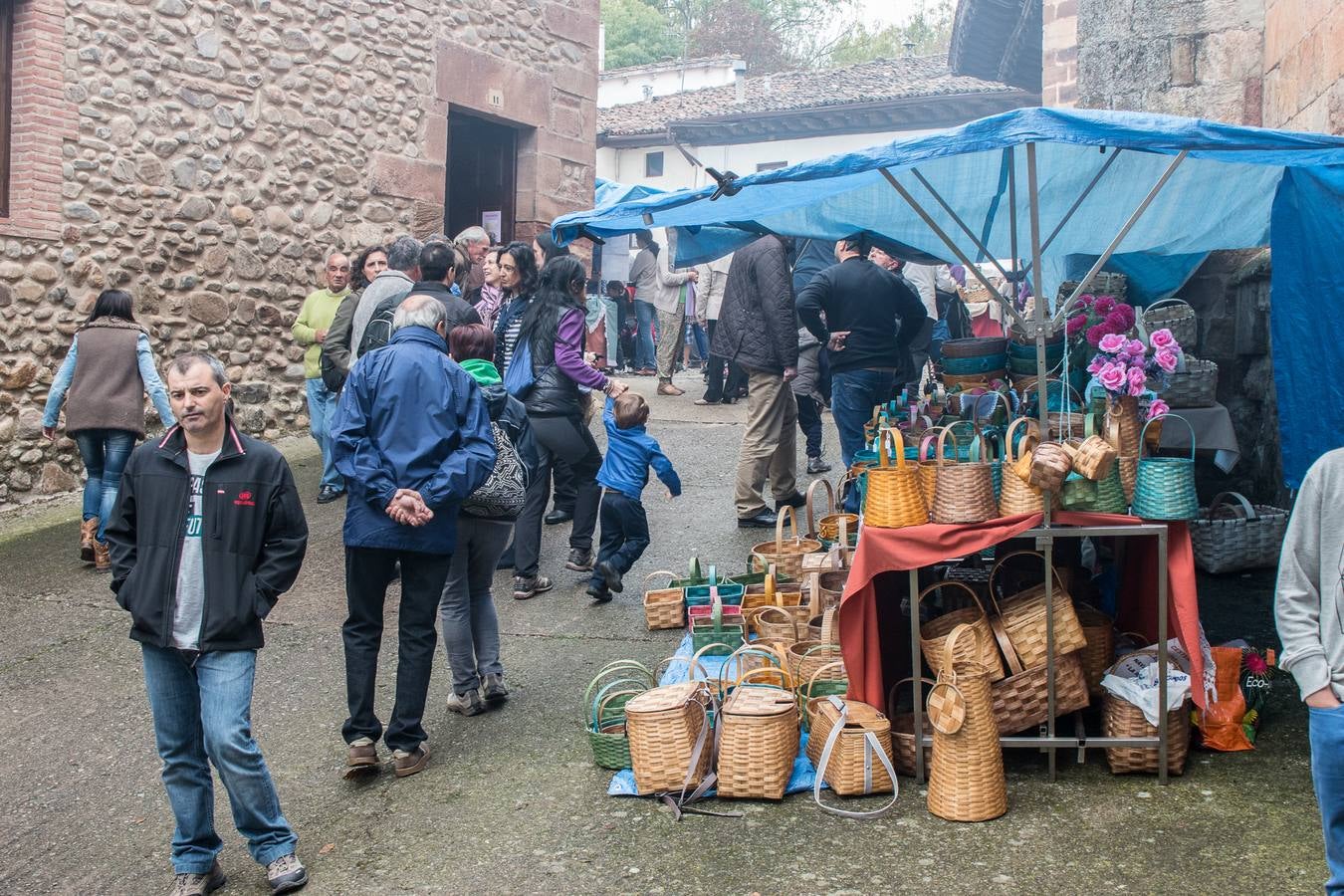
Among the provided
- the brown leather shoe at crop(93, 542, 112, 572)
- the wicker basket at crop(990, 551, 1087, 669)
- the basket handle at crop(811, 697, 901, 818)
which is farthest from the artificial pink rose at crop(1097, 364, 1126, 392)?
the brown leather shoe at crop(93, 542, 112, 572)

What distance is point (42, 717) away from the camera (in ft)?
17.0

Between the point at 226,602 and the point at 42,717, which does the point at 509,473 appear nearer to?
the point at 226,602

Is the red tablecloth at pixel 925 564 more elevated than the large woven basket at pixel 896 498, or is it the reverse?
the large woven basket at pixel 896 498

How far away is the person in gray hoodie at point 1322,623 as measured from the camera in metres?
2.72

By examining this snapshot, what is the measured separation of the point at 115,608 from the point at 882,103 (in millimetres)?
20252

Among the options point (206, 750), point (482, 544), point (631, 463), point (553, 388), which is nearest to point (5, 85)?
point (553, 388)

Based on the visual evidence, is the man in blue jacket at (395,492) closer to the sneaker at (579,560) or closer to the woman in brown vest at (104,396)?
the sneaker at (579,560)

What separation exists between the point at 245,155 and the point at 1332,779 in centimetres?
911

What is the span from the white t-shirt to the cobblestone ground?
2.73 ft

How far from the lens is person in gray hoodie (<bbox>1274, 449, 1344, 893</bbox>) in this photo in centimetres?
272

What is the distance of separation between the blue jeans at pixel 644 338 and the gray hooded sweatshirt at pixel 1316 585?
1279 centimetres

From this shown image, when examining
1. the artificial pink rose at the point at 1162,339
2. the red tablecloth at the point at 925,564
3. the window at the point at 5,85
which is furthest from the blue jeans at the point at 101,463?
the artificial pink rose at the point at 1162,339

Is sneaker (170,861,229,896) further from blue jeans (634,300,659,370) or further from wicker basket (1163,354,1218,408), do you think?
blue jeans (634,300,659,370)

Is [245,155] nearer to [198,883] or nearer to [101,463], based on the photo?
[101,463]
